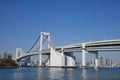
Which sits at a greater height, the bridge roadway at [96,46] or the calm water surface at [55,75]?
the bridge roadway at [96,46]

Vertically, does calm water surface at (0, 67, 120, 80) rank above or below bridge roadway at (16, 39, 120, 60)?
below

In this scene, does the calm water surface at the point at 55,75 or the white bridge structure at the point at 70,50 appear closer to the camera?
the calm water surface at the point at 55,75

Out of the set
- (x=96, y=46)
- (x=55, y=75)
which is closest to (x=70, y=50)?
(x=96, y=46)

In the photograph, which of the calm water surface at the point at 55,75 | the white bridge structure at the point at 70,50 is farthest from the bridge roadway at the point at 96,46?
the calm water surface at the point at 55,75

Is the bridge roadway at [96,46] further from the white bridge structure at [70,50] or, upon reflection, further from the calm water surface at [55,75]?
the calm water surface at [55,75]

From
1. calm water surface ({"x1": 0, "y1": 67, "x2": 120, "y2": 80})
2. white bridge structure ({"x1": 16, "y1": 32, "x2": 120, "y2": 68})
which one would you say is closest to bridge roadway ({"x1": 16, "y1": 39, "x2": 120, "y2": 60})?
white bridge structure ({"x1": 16, "y1": 32, "x2": 120, "y2": 68})

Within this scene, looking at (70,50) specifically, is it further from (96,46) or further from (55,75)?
(55,75)

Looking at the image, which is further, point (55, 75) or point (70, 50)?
point (70, 50)

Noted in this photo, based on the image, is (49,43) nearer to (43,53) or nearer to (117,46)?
→ (43,53)

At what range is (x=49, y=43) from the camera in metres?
120

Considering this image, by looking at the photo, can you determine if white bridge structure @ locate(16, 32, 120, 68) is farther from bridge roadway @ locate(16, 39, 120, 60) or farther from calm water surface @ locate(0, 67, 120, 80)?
calm water surface @ locate(0, 67, 120, 80)

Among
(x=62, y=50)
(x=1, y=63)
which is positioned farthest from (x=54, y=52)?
(x=1, y=63)

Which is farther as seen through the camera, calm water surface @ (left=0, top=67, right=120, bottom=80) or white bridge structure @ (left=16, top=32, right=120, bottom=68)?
white bridge structure @ (left=16, top=32, right=120, bottom=68)

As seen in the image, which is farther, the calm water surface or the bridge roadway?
the bridge roadway
